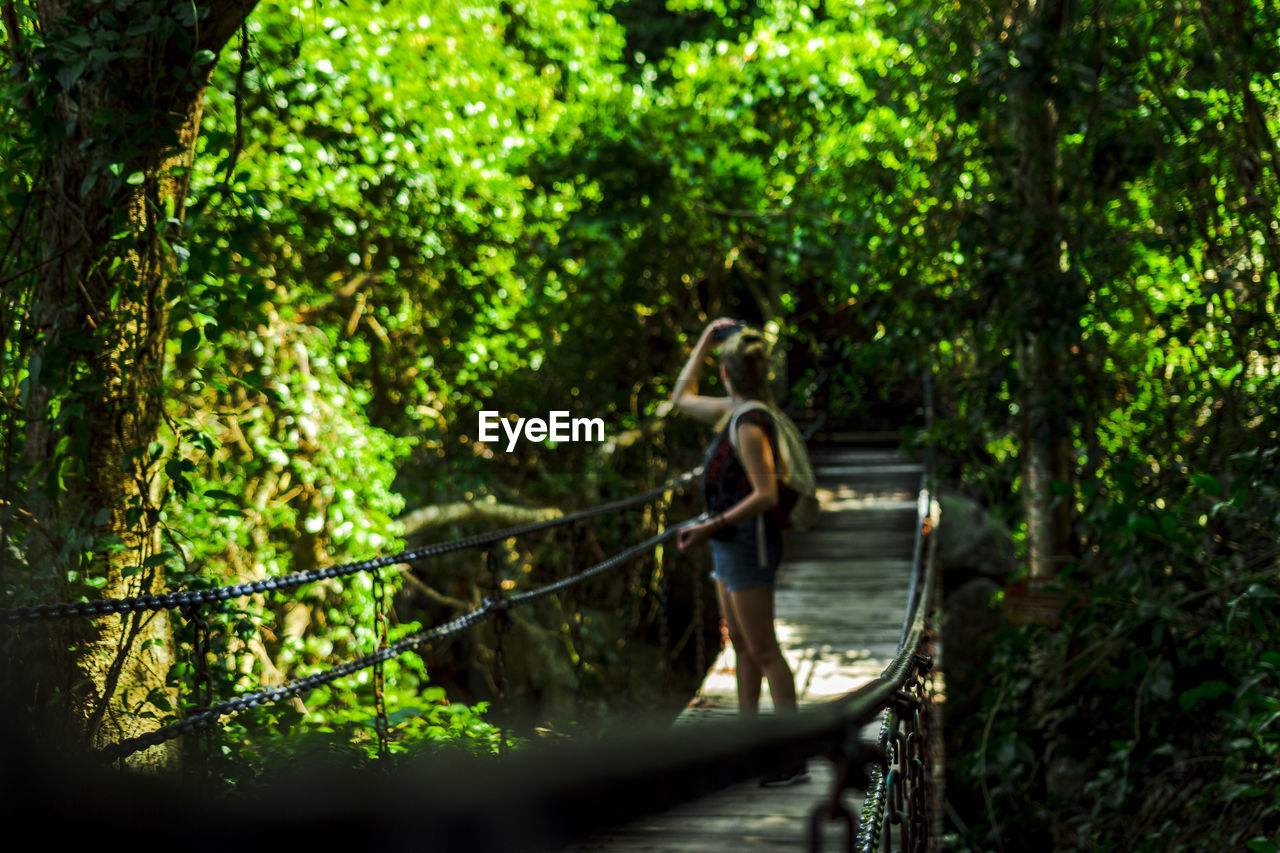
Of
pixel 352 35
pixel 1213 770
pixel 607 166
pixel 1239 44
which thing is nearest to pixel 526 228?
pixel 607 166

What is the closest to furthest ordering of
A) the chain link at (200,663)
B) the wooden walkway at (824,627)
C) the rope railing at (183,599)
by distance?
the rope railing at (183,599)
the chain link at (200,663)
the wooden walkway at (824,627)

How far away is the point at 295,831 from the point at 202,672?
191 cm

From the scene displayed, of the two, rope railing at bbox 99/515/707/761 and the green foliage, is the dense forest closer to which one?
the green foliage

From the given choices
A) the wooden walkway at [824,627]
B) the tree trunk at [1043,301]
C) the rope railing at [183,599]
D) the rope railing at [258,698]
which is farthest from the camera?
the tree trunk at [1043,301]

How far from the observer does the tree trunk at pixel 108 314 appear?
2580mm

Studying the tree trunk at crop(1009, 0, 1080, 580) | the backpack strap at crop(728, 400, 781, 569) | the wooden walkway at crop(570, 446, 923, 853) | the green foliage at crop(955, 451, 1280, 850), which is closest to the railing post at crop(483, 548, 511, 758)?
the wooden walkway at crop(570, 446, 923, 853)

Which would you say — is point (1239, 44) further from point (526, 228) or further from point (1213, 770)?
point (526, 228)

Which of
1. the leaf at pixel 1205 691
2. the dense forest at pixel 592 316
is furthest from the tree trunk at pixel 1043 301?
the leaf at pixel 1205 691

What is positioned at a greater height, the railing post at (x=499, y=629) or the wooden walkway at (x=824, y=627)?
the railing post at (x=499, y=629)

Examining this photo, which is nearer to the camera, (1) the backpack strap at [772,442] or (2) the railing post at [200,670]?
(2) the railing post at [200,670]

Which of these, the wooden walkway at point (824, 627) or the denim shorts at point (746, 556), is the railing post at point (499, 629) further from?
the denim shorts at point (746, 556)

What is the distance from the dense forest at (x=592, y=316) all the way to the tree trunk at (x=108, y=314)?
12mm

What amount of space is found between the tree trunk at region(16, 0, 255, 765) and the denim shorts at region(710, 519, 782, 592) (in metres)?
1.75

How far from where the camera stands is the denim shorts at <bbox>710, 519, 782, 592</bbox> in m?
3.40
